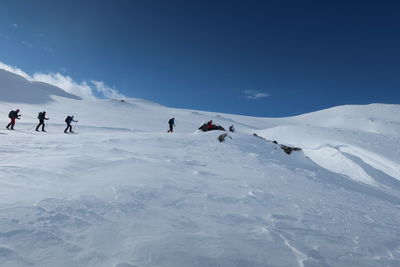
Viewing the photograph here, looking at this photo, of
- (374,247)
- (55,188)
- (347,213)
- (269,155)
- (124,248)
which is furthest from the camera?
(269,155)

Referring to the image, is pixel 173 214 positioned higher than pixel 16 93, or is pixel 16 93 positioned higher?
pixel 16 93

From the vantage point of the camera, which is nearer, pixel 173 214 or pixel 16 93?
pixel 173 214

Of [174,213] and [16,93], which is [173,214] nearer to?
[174,213]

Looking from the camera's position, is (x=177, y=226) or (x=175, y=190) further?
(x=175, y=190)

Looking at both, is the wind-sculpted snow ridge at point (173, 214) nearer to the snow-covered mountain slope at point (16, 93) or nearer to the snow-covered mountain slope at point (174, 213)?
the snow-covered mountain slope at point (174, 213)

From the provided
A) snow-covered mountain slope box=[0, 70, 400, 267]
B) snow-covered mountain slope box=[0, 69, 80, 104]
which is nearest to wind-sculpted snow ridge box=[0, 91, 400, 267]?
snow-covered mountain slope box=[0, 70, 400, 267]

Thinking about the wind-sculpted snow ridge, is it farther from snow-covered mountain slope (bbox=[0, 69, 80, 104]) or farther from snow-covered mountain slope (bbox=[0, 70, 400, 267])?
snow-covered mountain slope (bbox=[0, 69, 80, 104])

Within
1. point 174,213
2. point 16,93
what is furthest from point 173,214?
point 16,93

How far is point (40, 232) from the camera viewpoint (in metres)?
3.50

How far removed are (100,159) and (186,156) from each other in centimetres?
365

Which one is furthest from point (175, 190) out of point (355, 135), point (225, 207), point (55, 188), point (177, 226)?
point (355, 135)

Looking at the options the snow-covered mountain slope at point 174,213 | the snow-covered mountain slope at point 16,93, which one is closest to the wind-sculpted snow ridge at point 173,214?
the snow-covered mountain slope at point 174,213

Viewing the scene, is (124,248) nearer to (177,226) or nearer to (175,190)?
(177,226)

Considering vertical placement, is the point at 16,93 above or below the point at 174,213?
above
